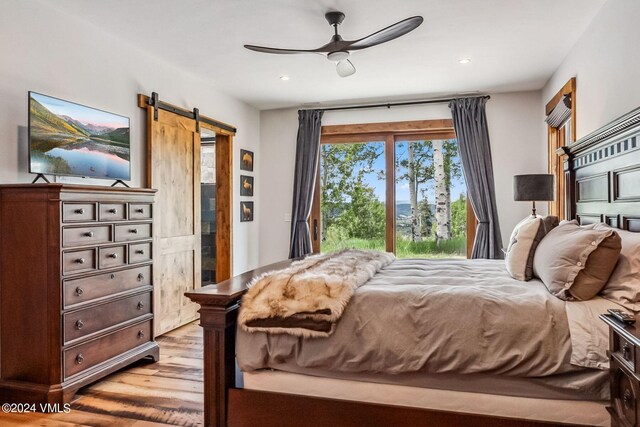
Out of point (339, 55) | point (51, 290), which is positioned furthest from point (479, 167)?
point (51, 290)

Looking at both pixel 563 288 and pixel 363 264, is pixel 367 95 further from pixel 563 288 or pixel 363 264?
pixel 563 288

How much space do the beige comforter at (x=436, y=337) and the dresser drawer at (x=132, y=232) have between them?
1.50 metres

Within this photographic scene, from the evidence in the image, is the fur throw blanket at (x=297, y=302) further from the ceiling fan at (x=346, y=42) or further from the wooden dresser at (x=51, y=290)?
the ceiling fan at (x=346, y=42)

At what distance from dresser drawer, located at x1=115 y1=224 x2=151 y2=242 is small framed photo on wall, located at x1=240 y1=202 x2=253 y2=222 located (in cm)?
222

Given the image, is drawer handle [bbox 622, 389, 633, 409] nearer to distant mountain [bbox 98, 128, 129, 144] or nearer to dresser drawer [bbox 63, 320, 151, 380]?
dresser drawer [bbox 63, 320, 151, 380]

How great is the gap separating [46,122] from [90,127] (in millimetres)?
359

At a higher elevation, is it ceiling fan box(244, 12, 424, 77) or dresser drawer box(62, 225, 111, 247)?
ceiling fan box(244, 12, 424, 77)

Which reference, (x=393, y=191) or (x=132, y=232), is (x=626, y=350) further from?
(x=393, y=191)

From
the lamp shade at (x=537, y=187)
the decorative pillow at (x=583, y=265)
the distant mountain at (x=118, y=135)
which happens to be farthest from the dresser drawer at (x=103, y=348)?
the lamp shade at (x=537, y=187)

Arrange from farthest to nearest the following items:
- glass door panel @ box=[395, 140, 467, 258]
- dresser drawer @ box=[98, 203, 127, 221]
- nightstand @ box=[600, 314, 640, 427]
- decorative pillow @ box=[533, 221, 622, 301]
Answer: glass door panel @ box=[395, 140, 467, 258] < dresser drawer @ box=[98, 203, 127, 221] < decorative pillow @ box=[533, 221, 622, 301] < nightstand @ box=[600, 314, 640, 427]

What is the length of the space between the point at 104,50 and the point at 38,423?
270cm

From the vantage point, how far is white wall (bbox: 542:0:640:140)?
8.36 feet

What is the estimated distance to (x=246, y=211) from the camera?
5676mm

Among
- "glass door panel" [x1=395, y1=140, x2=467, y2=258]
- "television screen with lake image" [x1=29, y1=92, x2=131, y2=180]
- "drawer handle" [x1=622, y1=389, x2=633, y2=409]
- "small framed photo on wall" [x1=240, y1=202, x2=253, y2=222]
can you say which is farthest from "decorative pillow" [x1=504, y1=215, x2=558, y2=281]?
"small framed photo on wall" [x1=240, y1=202, x2=253, y2=222]
